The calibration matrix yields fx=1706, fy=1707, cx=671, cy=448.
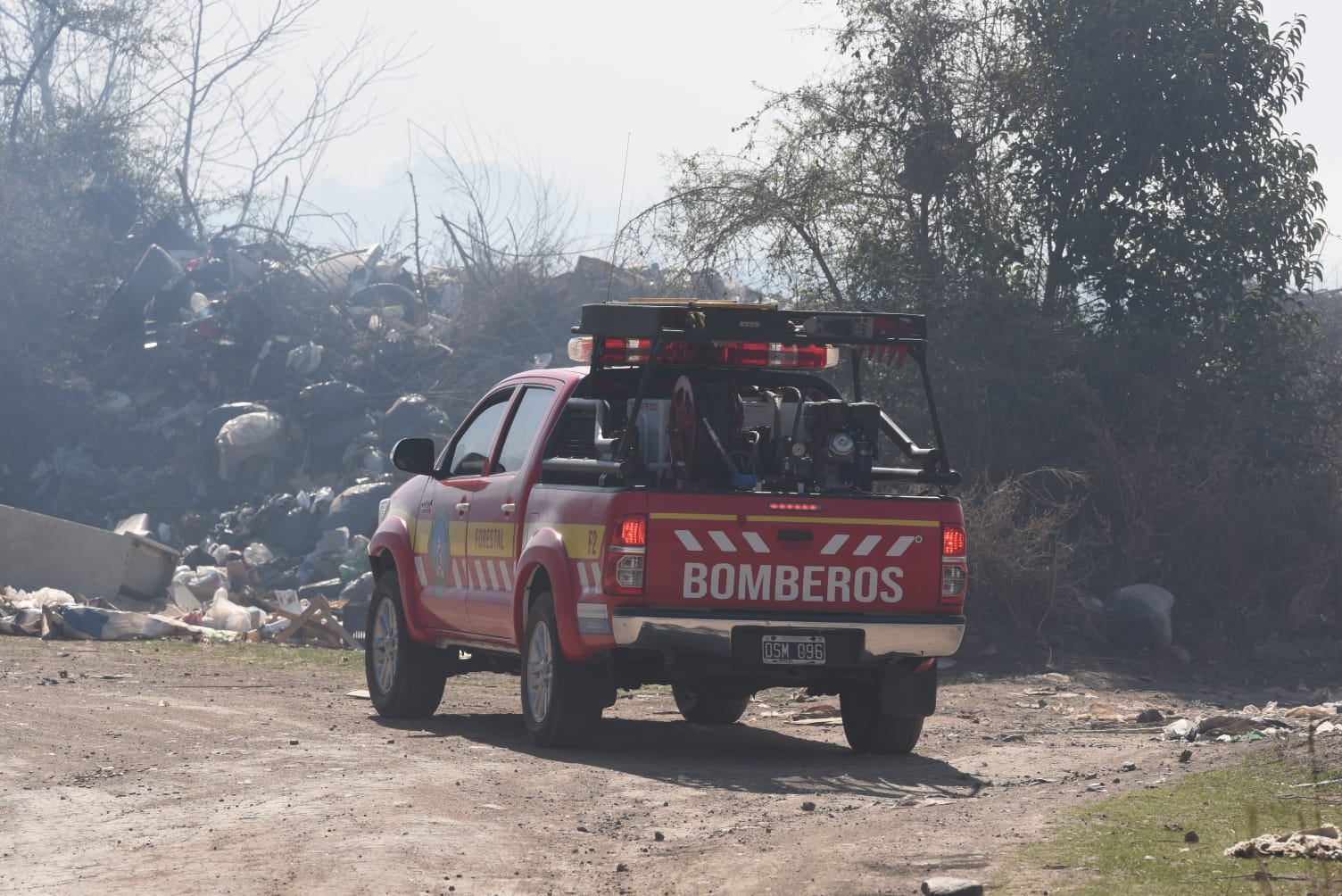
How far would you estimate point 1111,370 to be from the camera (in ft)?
60.4

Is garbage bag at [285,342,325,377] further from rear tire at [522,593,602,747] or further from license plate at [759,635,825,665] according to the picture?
license plate at [759,635,825,665]

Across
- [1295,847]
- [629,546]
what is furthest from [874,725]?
[1295,847]

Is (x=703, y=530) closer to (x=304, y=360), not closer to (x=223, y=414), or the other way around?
(x=223, y=414)

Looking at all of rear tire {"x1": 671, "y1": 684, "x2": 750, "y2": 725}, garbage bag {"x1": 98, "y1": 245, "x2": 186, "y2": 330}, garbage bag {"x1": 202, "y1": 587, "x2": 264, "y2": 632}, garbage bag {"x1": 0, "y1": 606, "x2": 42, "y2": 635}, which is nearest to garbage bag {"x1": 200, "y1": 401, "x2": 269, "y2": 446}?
garbage bag {"x1": 98, "y1": 245, "x2": 186, "y2": 330}

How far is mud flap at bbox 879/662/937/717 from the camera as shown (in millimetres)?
8859

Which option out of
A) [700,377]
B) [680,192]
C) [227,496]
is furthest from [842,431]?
[227,496]

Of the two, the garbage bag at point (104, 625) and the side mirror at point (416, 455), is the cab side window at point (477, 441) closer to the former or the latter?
the side mirror at point (416, 455)

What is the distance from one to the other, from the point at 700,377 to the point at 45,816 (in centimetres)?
415

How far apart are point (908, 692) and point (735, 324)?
6.96 ft

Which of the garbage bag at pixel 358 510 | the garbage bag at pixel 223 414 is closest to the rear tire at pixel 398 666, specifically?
the garbage bag at pixel 358 510

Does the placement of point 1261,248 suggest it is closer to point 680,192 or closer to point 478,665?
point 680,192

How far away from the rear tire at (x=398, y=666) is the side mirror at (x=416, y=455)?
29.8 inches

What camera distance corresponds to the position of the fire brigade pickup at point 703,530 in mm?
8188

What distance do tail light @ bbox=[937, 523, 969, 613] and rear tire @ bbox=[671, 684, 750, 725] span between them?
8.60ft
